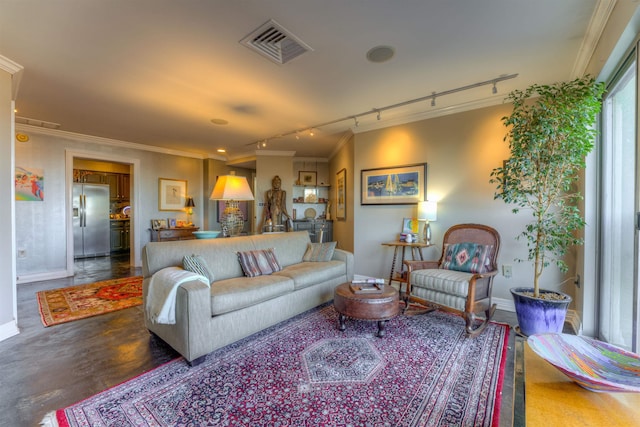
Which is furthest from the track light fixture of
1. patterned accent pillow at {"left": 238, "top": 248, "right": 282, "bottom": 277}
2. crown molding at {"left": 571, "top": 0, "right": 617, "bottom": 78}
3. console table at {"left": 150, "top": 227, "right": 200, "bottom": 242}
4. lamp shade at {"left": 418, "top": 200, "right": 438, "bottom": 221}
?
console table at {"left": 150, "top": 227, "right": 200, "bottom": 242}

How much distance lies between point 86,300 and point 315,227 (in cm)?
407

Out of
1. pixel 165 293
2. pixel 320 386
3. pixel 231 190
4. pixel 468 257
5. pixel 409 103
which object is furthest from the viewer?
pixel 409 103

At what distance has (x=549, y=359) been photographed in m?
1.01

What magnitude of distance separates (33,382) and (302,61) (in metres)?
3.13

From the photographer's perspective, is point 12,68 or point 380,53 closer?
point 380,53

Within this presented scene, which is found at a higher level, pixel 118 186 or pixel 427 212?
pixel 118 186

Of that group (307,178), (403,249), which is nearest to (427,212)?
(403,249)

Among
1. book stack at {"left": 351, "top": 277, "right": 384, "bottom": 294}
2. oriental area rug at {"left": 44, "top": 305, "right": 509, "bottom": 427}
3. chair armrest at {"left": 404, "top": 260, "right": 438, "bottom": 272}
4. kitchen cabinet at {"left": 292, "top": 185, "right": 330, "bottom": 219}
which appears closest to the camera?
oriental area rug at {"left": 44, "top": 305, "right": 509, "bottom": 427}

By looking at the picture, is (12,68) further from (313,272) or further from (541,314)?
(541,314)

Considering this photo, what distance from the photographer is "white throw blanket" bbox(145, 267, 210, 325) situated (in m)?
1.93

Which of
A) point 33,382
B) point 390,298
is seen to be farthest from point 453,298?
point 33,382

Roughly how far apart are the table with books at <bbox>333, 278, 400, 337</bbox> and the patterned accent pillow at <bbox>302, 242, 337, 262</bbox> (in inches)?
39.5

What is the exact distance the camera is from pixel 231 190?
2766 millimetres

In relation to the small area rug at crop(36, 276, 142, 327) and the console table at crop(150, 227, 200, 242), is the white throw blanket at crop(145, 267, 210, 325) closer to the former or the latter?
the small area rug at crop(36, 276, 142, 327)
